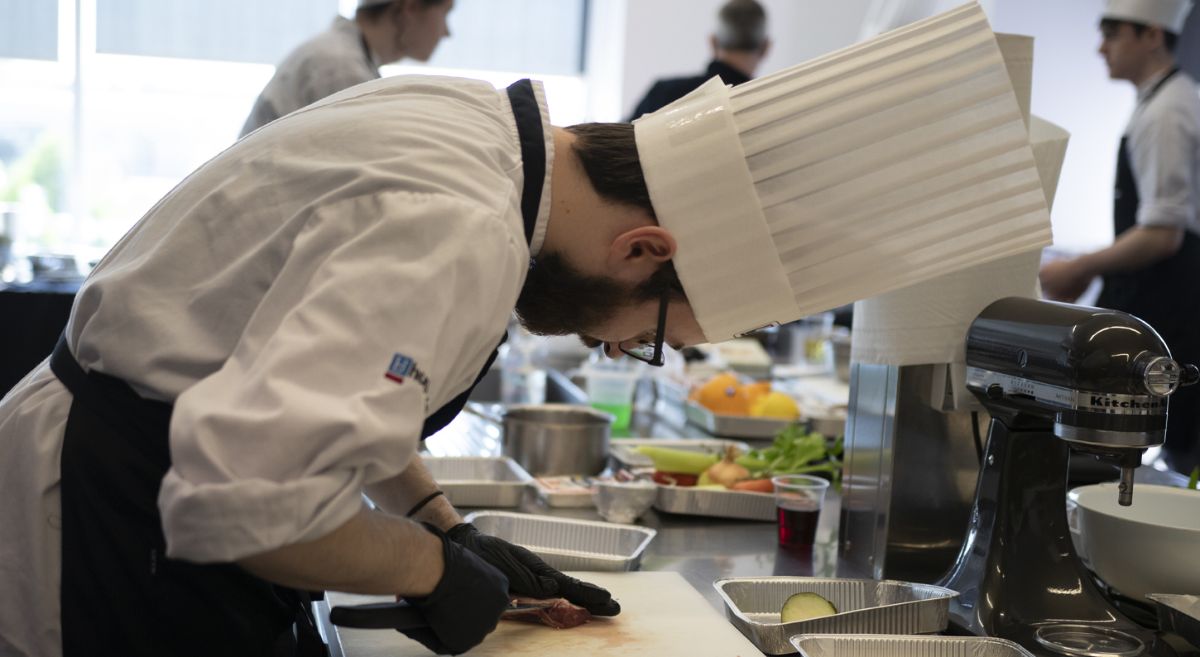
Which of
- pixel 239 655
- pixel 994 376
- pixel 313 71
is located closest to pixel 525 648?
pixel 239 655

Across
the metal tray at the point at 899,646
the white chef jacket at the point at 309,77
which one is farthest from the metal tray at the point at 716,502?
the white chef jacket at the point at 309,77

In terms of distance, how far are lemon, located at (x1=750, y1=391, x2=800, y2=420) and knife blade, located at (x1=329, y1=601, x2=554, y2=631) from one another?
1.59 meters

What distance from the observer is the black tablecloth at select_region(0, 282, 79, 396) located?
3.38 m

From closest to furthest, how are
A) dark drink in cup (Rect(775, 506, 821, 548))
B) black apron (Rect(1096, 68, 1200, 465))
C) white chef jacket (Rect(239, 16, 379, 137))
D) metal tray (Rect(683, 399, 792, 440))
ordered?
1. dark drink in cup (Rect(775, 506, 821, 548))
2. metal tray (Rect(683, 399, 792, 440))
3. white chef jacket (Rect(239, 16, 379, 137))
4. black apron (Rect(1096, 68, 1200, 465))

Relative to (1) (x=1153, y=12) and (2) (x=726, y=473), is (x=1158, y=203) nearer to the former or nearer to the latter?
(1) (x=1153, y=12)

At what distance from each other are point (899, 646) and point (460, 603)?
1.66ft

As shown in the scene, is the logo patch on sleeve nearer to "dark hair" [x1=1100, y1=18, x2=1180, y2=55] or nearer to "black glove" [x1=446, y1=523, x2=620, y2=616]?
"black glove" [x1=446, y1=523, x2=620, y2=616]

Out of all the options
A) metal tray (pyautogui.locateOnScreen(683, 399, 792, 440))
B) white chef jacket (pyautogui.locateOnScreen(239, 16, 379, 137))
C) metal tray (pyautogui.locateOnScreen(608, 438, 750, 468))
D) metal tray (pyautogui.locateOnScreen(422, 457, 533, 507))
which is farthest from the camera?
white chef jacket (pyautogui.locateOnScreen(239, 16, 379, 137))

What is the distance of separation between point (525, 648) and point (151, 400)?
1.57 ft

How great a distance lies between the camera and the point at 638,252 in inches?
47.0

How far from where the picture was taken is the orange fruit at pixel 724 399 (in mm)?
2617

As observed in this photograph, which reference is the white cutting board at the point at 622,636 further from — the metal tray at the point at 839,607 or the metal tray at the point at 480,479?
the metal tray at the point at 480,479

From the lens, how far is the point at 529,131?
3.69 feet

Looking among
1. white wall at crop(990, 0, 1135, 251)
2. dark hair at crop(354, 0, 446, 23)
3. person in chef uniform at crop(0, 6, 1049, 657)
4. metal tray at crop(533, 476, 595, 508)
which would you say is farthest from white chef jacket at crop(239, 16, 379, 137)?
white wall at crop(990, 0, 1135, 251)
